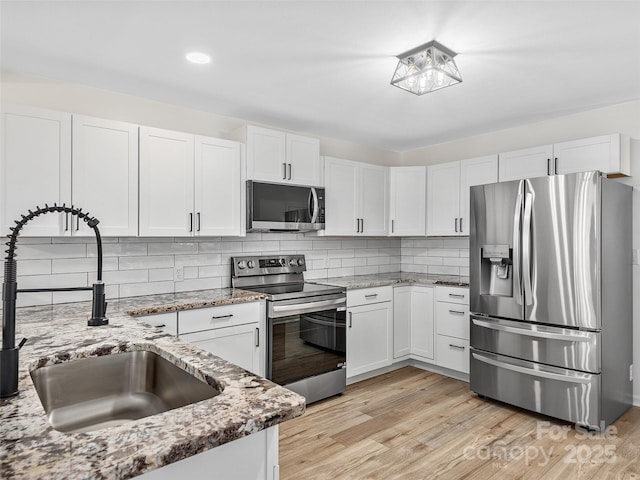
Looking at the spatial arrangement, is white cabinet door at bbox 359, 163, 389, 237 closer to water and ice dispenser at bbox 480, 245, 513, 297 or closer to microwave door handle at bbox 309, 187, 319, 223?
microwave door handle at bbox 309, 187, 319, 223

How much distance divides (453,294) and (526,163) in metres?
1.31

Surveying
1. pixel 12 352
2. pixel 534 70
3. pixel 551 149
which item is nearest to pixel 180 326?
pixel 12 352

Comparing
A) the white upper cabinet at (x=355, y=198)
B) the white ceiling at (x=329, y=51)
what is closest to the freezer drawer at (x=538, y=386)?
the white upper cabinet at (x=355, y=198)

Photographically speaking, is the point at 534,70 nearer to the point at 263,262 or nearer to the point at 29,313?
the point at 263,262

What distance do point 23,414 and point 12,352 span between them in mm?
207

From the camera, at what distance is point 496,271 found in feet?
10.5

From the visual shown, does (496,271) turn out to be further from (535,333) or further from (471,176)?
(471,176)

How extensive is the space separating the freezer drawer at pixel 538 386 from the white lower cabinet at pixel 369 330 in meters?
0.82

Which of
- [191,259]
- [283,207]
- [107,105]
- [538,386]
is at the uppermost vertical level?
[107,105]

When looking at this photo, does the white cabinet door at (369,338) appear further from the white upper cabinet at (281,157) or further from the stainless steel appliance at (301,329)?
the white upper cabinet at (281,157)

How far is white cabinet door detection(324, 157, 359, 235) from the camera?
12.5ft

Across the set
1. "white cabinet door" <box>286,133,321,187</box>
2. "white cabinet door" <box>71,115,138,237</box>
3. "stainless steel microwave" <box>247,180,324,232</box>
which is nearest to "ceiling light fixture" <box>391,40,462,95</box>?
"white cabinet door" <box>286,133,321,187</box>

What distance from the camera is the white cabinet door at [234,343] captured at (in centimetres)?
271

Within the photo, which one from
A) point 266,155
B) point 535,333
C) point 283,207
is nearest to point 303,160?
point 266,155
